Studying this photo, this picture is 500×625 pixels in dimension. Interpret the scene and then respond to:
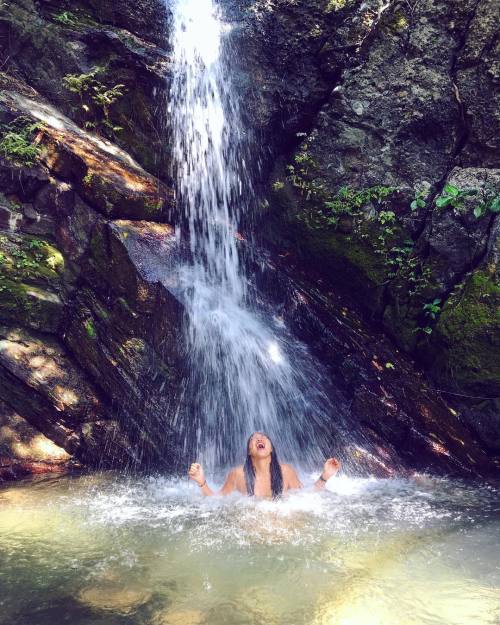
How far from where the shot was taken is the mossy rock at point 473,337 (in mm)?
5984

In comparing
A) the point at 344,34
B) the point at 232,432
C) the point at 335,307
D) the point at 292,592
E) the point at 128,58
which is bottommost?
the point at 292,592

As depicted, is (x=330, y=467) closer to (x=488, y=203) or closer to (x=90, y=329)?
(x=90, y=329)

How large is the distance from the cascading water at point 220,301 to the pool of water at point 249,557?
44.6 inches

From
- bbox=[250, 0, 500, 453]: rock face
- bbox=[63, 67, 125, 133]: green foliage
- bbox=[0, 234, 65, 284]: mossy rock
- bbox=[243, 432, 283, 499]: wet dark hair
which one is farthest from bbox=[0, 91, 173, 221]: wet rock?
bbox=[243, 432, 283, 499]: wet dark hair

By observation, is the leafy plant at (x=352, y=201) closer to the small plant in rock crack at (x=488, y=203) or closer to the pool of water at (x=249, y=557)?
the small plant in rock crack at (x=488, y=203)

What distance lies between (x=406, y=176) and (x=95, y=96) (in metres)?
5.16

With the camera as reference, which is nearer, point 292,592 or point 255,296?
point 292,592

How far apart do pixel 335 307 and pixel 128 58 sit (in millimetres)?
5339

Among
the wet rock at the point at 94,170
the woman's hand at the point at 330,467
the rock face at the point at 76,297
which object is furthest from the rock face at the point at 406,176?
the rock face at the point at 76,297

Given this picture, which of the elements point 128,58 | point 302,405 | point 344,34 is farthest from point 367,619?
point 128,58

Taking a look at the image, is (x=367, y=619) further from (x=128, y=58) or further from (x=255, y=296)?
(x=128, y=58)

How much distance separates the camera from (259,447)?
5184 mm

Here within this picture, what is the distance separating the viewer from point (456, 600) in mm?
3170

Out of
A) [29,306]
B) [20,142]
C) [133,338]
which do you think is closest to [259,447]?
[133,338]
